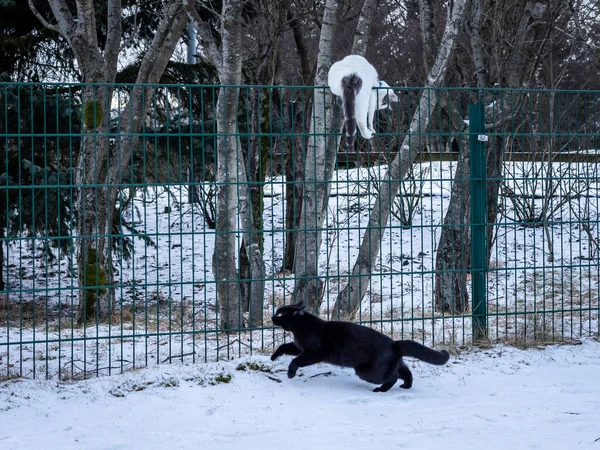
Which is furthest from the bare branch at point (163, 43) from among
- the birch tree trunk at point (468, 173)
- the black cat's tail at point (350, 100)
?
the black cat's tail at point (350, 100)

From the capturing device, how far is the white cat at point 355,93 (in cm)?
663

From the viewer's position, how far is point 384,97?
23.3ft

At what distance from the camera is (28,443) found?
4.86m

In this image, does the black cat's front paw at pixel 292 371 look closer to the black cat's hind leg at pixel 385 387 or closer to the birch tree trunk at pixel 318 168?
the black cat's hind leg at pixel 385 387

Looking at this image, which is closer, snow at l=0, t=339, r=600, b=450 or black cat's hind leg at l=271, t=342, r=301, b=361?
snow at l=0, t=339, r=600, b=450

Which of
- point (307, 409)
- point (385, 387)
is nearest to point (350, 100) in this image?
point (385, 387)

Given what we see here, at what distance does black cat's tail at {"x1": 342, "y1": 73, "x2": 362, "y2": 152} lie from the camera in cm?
654

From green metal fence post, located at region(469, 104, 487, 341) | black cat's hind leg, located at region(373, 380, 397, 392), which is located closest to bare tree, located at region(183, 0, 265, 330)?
black cat's hind leg, located at region(373, 380, 397, 392)

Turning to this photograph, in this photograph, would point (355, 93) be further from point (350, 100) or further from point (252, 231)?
point (252, 231)

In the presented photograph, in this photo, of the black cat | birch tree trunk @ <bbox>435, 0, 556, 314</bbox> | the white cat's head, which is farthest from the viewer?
birch tree trunk @ <bbox>435, 0, 556, 314</bbox>

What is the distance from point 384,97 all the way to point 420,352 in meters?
2.39

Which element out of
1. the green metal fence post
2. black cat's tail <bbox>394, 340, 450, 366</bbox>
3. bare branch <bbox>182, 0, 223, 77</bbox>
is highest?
bare branch <bbox>182, 0, 223, 77</bbox>

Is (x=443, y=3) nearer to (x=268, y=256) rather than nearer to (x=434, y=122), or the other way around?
(x=434, y=122)

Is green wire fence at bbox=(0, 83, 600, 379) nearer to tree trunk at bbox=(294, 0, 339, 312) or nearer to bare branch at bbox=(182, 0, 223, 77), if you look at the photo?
tree trunk at bbox=(294, 0, 339, 312)
